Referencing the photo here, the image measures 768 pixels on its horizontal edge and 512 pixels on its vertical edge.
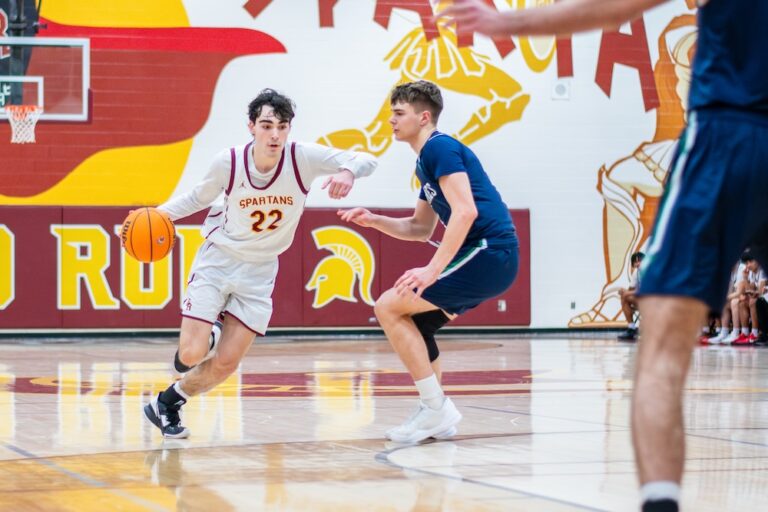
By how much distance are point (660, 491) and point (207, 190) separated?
4258mm

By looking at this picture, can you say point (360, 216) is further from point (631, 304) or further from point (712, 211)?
point (631, 304)

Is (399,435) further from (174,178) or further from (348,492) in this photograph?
(174,178)

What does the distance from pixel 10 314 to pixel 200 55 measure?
4.87 m

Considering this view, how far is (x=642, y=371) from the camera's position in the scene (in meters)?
2.83

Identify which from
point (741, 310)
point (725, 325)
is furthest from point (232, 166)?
point (725, 325)

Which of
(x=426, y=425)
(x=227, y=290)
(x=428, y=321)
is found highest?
(x=227, y=290)

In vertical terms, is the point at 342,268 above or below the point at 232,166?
below

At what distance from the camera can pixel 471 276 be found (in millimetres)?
6137

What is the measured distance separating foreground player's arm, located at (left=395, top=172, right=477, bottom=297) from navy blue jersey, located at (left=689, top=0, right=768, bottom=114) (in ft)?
9.30

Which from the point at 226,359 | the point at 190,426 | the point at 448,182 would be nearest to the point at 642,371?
the point at 448,182

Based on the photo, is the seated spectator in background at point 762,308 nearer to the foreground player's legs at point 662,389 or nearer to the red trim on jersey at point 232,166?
the red trim on jersey at point 232,166

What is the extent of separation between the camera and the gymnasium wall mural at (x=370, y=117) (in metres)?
17.8

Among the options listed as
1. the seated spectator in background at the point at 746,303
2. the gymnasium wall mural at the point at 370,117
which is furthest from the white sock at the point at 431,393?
the gymnasium wall mural at the point at 370,117

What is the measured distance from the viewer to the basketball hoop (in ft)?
52.9
